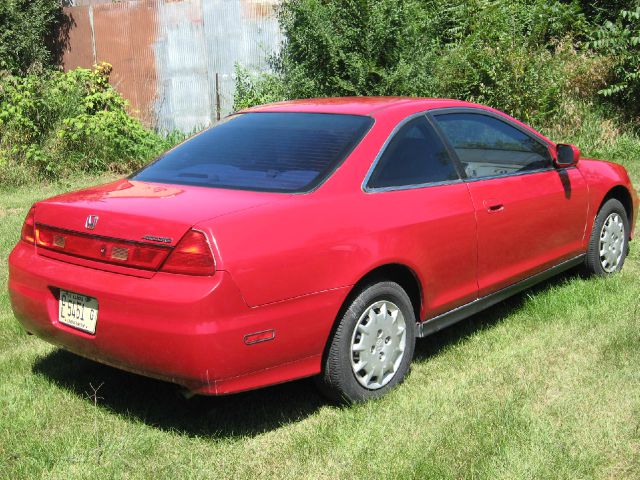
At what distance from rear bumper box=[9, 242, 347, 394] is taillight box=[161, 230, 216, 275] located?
34 mm

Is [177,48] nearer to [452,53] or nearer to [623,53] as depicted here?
[452,53]

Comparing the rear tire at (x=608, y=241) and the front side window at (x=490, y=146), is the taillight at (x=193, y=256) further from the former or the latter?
the rear tire at (x=608, y=241)

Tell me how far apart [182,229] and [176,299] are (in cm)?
29

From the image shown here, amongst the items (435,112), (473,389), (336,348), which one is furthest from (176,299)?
(435,112)

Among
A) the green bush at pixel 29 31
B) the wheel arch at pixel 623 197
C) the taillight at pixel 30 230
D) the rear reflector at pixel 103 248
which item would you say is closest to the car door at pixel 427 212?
the rear reflector at pixel 103 248

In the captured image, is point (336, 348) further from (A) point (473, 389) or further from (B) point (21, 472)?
(B) point (21, 472)

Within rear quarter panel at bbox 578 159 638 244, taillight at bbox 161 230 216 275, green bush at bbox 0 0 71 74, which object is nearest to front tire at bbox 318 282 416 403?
taillight at bbox 161 230 216 275

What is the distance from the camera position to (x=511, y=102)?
1135 cm

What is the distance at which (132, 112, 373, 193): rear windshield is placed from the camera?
386cm

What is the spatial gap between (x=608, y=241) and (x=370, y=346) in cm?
278

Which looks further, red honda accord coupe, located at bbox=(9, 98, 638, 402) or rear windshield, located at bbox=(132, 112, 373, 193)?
rear windshield, located at bbox=(132, 112, 373, 193)

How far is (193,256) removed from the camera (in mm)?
3256

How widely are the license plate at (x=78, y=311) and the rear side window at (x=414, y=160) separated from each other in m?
1.42

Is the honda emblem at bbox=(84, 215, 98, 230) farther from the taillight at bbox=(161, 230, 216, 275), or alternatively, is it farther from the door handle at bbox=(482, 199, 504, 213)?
the door handle at bbox=(482, 199, 504, 213)
